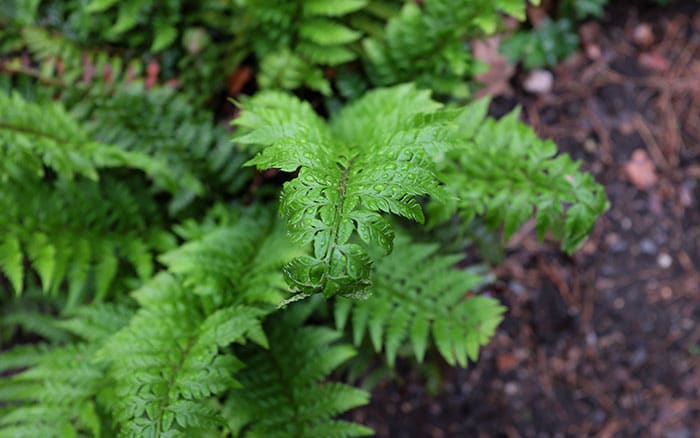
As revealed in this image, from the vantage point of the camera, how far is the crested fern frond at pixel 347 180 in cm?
168

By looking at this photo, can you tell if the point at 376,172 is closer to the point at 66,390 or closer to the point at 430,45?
the point at 430,45

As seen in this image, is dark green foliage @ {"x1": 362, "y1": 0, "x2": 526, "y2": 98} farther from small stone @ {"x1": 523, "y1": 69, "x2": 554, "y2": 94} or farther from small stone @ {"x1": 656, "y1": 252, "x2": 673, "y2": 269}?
small stone @ {"x1": 656, "y1": 252, "x2": 673, "y2": 269}

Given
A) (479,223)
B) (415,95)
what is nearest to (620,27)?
(479,223)

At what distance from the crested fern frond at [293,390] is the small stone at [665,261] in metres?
2.43

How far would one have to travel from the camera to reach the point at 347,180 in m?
2.02

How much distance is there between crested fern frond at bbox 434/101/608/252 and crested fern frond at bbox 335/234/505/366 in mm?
369

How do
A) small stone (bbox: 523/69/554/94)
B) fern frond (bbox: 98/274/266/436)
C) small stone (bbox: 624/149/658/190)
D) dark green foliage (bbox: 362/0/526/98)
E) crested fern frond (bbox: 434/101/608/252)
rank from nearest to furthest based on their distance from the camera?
fern frond (bbox: 98/274/266/436) < crested fern frond (bbox: 434/101/608/252) < dark green foliage (bbox: 362/0/526/98) < small stone (bbox: 624/149/658/190) < small stone (bbox: 523/69/554/94)

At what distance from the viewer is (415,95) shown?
2.75 metres

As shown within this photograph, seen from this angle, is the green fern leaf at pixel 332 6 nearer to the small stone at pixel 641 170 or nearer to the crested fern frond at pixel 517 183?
the crested fern frond at pixel 517 183

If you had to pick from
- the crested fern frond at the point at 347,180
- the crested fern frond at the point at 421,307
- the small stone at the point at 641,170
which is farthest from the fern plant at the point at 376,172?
the small stone at the point at 641,170

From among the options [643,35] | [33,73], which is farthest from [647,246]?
Answer: [33,73]

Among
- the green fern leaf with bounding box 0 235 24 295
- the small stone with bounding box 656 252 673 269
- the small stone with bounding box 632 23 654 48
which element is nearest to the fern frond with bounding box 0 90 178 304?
the green fern leaf with bounding box 0 235 24 295

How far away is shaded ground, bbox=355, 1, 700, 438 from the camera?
3.68 m

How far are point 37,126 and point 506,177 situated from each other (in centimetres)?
240
